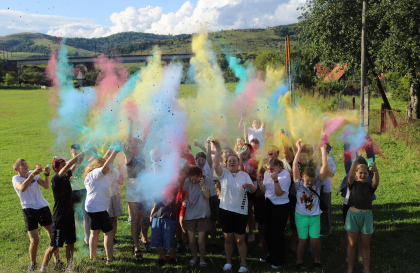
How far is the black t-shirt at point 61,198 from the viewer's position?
5113mm

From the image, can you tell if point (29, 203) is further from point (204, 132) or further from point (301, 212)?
point (301, 212)

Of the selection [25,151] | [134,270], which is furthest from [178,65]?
[25,151]

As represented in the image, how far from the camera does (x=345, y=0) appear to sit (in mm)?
18516

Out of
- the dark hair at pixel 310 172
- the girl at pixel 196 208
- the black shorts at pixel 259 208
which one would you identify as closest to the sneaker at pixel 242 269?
the girl at pixel 196 208

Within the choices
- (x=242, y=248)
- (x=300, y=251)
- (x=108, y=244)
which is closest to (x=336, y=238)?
(x=300, y=251)

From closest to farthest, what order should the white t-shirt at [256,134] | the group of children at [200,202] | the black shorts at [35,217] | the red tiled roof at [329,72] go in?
the group of children at [200,202] < the black shorts at [35,217] < the white t-shirt at [256,134] < the red tiled roof at [329,72]

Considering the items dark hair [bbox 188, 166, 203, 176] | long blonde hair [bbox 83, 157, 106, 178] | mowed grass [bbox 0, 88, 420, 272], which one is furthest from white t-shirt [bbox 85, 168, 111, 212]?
dark hair [bbox 188, 166, 203, 176]

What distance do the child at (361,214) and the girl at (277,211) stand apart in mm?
1024

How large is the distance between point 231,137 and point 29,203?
5.02 metres

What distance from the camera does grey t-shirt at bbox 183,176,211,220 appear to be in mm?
5465

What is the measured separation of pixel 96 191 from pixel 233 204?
2.27m

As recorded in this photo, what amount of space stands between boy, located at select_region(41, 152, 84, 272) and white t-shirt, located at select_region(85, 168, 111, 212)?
0.34 meters

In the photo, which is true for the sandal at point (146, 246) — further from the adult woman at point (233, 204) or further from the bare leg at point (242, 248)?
the bare leg at point (242, 248)

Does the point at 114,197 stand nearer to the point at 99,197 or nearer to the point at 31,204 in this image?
the point at 99,197
